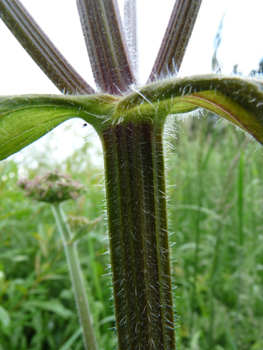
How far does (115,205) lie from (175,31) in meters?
0.51

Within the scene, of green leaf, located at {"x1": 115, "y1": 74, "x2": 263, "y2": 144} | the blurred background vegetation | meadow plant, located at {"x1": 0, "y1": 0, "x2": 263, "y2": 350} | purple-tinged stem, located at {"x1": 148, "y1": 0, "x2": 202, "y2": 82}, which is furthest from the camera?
the blurred background vegetation

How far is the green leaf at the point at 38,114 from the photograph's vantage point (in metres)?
0.67

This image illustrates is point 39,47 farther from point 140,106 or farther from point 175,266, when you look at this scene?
point 175,266

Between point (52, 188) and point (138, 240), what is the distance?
2.24 feet

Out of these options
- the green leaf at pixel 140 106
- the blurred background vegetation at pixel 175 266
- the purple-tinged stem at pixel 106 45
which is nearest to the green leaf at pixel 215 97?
the green leaf at pixel 140 106

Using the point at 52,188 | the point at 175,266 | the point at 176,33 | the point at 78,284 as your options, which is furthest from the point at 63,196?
the point at 175,266

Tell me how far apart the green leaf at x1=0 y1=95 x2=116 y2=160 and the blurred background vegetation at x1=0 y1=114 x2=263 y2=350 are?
0.58 metres

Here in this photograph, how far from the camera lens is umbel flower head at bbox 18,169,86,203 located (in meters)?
1.33

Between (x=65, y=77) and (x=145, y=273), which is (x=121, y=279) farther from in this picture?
(x=65, y=77)

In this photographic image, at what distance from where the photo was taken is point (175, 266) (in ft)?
8.11

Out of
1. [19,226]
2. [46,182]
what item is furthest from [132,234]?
[19,226]

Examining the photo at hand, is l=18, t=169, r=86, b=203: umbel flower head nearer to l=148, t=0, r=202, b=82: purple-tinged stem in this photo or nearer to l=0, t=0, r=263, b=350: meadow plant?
l=0, t=0, r=263, b=350: meadow plant

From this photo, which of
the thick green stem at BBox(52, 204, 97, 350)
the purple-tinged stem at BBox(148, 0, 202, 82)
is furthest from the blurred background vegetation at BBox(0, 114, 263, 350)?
the purple-tinged stem at BBox(148, 0, 202, 82)

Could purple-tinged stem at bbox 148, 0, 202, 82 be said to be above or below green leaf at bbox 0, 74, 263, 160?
above
